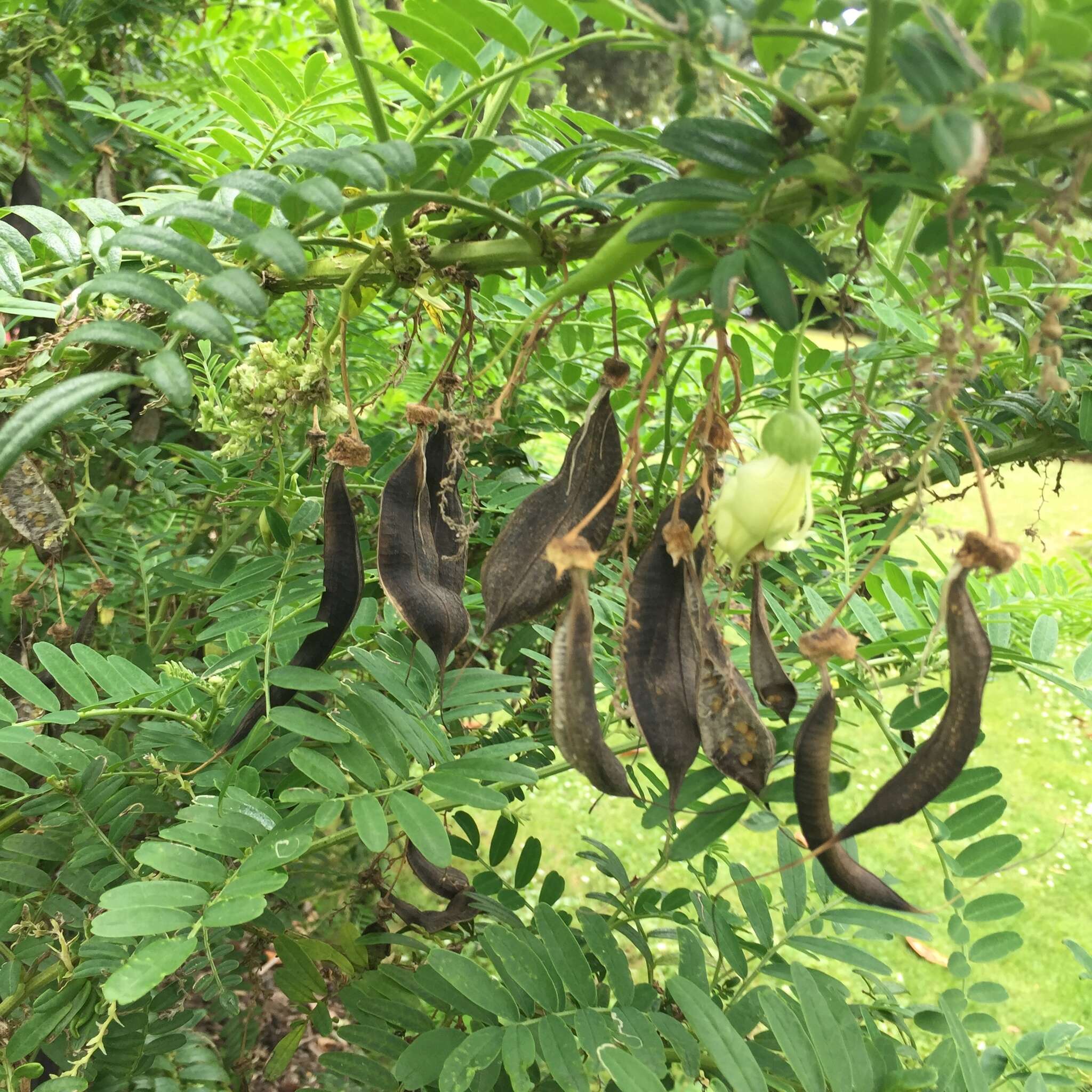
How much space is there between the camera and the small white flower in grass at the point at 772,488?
0.48 m

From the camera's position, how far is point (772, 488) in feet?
1.59

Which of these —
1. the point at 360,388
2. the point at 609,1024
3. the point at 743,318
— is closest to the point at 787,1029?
the point at 609,1024

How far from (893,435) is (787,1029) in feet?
2.33

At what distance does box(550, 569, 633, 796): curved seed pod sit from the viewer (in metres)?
0.45

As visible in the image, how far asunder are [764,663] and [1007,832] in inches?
62.8

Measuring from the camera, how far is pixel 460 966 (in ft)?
2.20

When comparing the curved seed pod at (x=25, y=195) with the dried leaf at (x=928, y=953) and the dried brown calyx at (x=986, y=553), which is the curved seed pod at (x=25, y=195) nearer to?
the dried brown calyx at (x=986, y=553)

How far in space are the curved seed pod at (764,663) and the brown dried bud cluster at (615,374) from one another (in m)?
0.17

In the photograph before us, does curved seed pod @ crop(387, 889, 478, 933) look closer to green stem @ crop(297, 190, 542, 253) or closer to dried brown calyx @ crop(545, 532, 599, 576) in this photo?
dried brown calyx @ crop(545, 532, 599, 576)

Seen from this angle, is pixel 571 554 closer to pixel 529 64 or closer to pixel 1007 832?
pixel 529 64

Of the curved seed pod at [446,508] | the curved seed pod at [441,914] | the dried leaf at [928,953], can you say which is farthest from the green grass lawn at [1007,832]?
the curved seed pod at [446,508]

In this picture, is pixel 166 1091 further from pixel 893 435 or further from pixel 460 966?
pixel 893 435

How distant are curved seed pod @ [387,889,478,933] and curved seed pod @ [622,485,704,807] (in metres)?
0.47

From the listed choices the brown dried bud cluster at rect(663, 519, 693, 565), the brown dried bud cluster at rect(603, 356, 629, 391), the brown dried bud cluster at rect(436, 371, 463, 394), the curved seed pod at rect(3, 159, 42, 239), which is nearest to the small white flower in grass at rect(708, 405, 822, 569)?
the brown dried bud cluster at rect(663, 519, 693, 565)
